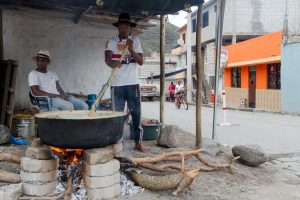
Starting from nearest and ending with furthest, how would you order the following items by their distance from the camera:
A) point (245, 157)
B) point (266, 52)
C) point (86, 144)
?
1. point (86, 144)
2. point (245, 157)
3. point (266, 52)

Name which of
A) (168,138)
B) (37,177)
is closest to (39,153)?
(37,177)

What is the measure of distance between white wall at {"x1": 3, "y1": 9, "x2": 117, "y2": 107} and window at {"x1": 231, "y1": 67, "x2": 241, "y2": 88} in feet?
56.7

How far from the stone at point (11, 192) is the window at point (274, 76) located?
60.9 feet

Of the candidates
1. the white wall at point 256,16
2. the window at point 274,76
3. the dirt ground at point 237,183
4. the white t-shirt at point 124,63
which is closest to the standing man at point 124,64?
the white t-shirt at point 124,63

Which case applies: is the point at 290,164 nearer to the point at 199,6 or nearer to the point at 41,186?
the point at 199,6

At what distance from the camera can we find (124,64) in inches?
198

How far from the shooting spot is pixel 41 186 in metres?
3.34

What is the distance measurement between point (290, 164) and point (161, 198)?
9.54ft

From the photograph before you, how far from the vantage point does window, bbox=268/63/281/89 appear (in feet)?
64.5

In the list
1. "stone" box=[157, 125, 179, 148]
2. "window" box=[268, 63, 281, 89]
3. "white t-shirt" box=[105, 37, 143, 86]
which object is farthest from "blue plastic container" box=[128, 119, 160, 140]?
"window" box=[268, 63, 281, 89]

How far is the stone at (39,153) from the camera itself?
336 centimetres

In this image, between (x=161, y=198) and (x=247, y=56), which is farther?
(x=247, y=56)

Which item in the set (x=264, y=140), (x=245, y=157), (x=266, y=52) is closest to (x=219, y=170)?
(x=245, y=157)

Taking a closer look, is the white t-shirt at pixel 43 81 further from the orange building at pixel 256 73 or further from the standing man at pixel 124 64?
the orange building at pixel 256 73
